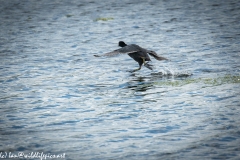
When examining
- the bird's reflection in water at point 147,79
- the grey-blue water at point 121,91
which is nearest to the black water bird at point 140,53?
the grey-blue water at point 121,91

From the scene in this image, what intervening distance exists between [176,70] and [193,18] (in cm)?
1256

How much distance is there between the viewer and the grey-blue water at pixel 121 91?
8.69 m

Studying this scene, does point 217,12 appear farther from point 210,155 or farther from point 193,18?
point 210,155

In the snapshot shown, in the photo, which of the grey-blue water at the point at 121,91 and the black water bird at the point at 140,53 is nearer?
the grey-blue water at the point at 121,91

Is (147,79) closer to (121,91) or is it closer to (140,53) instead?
(140,53)

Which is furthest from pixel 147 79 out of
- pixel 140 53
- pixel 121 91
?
pixel 121 91

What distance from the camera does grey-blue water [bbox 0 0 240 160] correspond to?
869 centimetres

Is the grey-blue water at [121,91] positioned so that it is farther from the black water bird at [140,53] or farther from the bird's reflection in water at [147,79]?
the black water bird at [140,53]

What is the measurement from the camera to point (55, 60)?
58.4ft

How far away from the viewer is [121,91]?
41.2 feet

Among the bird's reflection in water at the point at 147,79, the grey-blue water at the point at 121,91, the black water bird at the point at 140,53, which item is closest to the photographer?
the grey-blue water at the point at 121,91

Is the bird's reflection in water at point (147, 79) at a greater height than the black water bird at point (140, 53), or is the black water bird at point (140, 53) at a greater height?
the black water bird at point (140, 53)

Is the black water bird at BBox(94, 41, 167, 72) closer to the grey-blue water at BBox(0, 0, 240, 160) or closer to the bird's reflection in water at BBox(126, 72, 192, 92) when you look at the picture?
the grey-blue water at BBox(0, 0, 240, 160)

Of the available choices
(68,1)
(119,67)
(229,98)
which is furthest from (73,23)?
(229,98)
